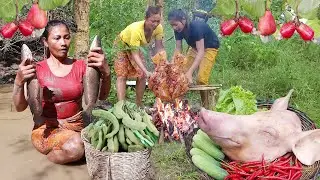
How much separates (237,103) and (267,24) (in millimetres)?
1722

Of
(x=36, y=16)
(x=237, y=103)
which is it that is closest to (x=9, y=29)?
(x=36, y=16)

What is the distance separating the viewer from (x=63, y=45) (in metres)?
4.01

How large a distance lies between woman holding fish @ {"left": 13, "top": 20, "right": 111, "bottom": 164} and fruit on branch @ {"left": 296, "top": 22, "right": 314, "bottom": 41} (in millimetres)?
2086

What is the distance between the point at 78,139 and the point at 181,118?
4.19 ft

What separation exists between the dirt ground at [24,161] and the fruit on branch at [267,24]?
243 cm

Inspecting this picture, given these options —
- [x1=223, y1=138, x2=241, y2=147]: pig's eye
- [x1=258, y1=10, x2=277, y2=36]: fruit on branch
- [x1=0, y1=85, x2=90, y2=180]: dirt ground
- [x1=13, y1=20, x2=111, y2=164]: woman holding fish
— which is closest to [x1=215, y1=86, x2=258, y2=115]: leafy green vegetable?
[x1=223, y1=138, x2=241, y2=147]: pig's eye

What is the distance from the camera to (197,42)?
5.68 meters

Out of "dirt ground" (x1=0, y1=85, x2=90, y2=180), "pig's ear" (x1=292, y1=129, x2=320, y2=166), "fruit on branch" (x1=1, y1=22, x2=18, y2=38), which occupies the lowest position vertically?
"dirt ground" (x1=0, y1=85, x2=90, y2=180)

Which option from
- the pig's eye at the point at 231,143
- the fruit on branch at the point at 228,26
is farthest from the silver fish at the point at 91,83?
the fruit on branch at the point at 228,26

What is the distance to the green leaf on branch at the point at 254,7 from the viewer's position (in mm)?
1749

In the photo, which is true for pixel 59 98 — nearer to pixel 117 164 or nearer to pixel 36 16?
pixel 117 164

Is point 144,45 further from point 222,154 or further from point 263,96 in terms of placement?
point 222,154

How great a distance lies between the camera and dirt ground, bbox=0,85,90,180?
3977mm

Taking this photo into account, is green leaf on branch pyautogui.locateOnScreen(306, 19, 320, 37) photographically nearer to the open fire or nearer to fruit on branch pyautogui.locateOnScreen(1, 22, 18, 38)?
fruit on branch pyautogui.locateOnScreen(1, 22, 18, 38)
